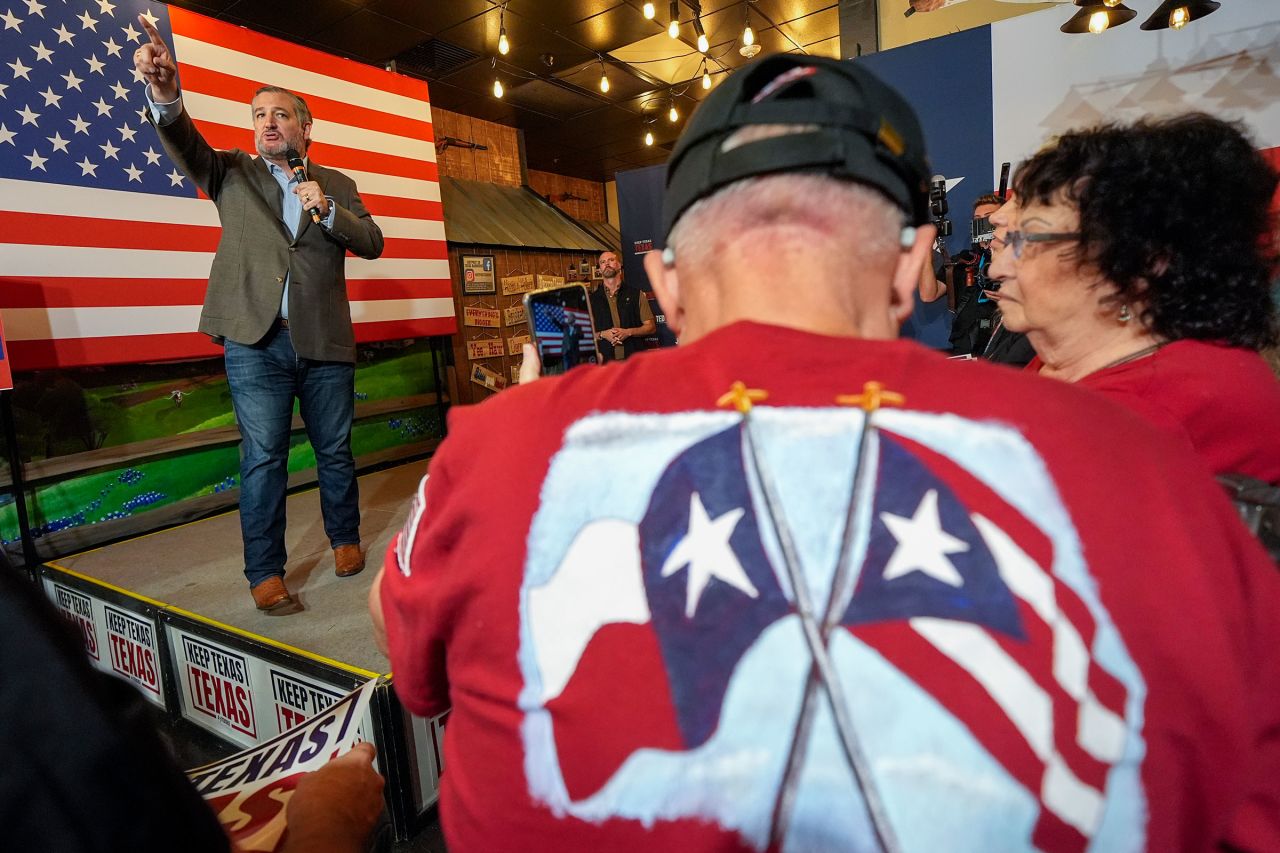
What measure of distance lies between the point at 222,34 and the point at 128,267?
4.55 ft

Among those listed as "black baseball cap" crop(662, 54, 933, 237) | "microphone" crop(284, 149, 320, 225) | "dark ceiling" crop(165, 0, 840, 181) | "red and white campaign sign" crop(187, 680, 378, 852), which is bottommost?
"red and white campaign sign" crop(187, 680, 378, 852)

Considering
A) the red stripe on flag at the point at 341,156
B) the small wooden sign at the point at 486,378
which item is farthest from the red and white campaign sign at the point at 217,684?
Answer: the small wooden sign at the point at 486,378

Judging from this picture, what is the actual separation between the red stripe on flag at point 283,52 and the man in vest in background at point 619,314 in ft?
6.07

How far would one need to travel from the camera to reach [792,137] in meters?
0.58

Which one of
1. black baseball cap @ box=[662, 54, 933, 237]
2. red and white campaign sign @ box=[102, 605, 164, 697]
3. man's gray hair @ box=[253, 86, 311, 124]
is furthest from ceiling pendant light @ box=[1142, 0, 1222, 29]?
red and white campaign sign @ box=[102, 605, 164, 697]

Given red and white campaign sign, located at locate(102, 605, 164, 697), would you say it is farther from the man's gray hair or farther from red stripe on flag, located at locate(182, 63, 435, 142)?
red stripe on flag, located at locate(182, 63, 435, 142)

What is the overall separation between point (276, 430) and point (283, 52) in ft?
9.52

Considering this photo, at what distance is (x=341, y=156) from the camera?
414cm

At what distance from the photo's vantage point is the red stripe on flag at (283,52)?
11.2ft

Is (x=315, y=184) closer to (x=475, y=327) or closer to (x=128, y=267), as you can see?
(x=128, y=267)

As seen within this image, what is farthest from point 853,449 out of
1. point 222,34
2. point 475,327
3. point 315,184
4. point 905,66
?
point 475,327

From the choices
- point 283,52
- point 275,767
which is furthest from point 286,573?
point 283,52

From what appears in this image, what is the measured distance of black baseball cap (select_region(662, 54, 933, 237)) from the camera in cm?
58

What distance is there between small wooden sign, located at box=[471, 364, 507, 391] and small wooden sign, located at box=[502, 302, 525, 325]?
0.68 m
